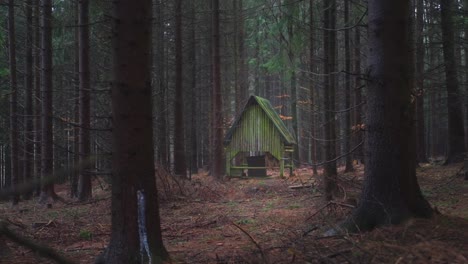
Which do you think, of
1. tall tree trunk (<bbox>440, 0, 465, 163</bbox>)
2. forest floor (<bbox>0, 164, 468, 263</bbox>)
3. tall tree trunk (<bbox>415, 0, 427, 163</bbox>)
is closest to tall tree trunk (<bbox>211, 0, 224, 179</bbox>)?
forest floor (<bbox>0, 164, 468, 263</bbox>)

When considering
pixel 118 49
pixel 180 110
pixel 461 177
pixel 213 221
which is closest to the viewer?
pixel 118 49

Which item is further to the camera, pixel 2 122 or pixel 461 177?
pixel 2 122

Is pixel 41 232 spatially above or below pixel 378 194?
Result: below

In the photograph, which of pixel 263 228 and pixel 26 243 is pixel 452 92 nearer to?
pixel 263 228

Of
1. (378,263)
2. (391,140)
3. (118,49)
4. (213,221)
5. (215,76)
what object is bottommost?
(213,221)

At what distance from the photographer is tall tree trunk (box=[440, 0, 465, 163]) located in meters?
16.9

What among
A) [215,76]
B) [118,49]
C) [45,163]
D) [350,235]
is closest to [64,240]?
[118,49]

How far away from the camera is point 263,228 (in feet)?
27.4

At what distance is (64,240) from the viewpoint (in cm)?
766

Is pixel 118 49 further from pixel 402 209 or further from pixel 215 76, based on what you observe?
pixel 215 76

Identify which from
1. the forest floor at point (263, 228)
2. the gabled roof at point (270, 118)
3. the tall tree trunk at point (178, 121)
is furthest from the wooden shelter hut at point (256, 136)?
the forest floor at point (263, 228)

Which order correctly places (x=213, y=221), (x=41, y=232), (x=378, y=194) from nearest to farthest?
(x=378, y=194), (x=41, y=232), (x=213, y=221)

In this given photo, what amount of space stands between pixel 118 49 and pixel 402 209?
12.7 ft

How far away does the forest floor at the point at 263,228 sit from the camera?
4.46 meters
